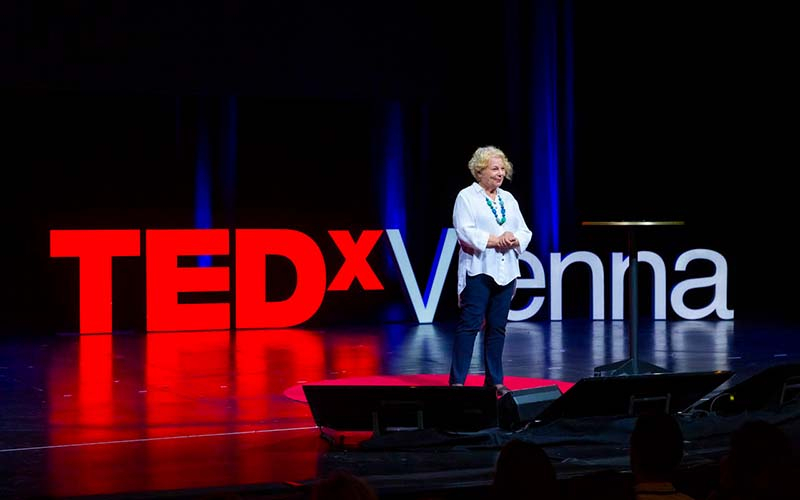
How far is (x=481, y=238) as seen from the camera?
568 cm

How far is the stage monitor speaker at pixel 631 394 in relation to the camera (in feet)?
15.2

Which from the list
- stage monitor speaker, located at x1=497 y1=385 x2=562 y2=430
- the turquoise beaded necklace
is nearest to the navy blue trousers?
the turquoise beaded necklace

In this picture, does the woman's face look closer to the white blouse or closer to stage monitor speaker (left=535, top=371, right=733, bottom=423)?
the white blouse

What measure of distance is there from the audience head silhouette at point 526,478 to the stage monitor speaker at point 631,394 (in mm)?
2158

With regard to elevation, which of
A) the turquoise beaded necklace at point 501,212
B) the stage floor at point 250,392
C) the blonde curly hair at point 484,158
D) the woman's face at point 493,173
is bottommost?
the stage floor at point 250,392

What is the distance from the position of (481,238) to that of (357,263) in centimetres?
489

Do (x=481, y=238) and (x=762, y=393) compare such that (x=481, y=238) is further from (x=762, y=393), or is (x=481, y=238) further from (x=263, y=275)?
(x=263, y=275)

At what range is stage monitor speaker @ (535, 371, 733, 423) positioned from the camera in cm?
464

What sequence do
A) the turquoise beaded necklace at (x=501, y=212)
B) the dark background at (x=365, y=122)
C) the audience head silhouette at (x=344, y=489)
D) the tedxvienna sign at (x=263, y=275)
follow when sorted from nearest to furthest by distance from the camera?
the audience head silhouette at (x=344, y=489)
the turquoise beaded necklace at (x=501, y=212)
the dark background at (x=365, y=122)
the tedxvienna sign at (x=263, y=275)

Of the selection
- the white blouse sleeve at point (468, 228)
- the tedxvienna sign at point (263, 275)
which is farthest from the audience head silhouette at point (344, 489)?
the tedxvienna sign at point (263, 275)

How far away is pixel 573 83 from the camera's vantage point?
1123cm

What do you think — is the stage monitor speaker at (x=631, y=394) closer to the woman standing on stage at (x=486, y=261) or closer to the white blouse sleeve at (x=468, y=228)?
the woman standing on stage at (x=486, y=261)

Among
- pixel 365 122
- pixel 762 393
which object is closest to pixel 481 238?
pixel 762 393

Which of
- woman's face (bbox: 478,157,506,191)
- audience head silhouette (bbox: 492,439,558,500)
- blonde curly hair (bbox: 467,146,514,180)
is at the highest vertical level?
blonde curly hair (bbox: 467,146,514,180)
